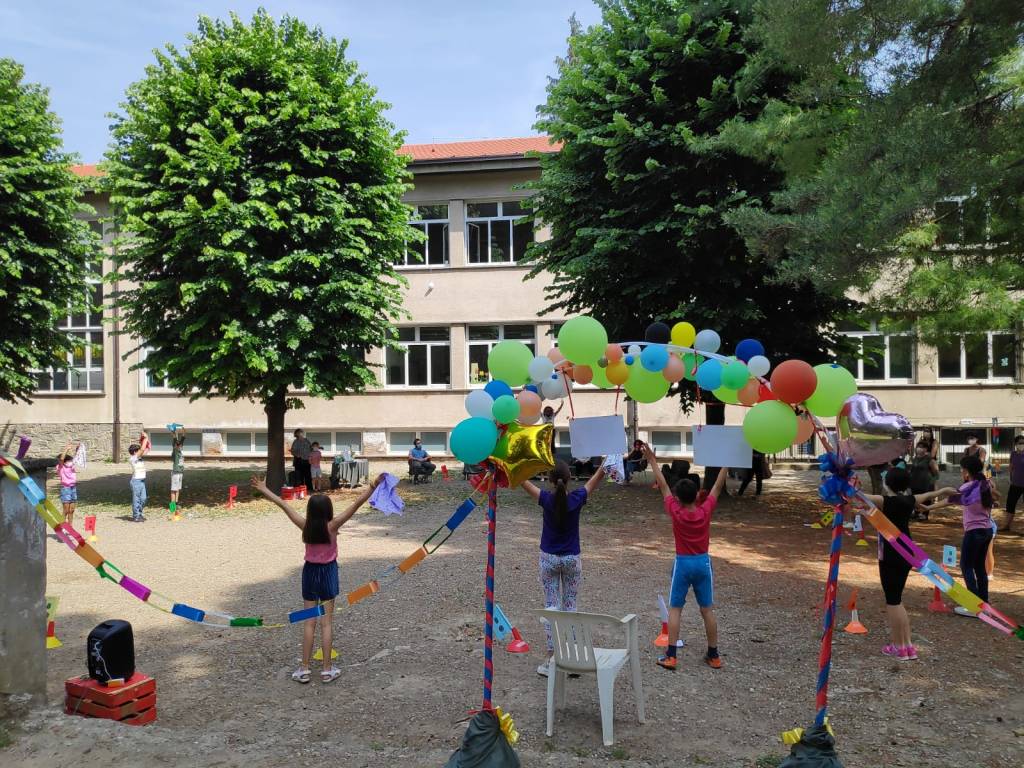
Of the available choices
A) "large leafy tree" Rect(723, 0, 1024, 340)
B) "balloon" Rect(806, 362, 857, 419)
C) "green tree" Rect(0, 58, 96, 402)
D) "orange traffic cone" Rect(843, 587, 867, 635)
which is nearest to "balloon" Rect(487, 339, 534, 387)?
"balloon" Rect(806, 362, 857, 419)

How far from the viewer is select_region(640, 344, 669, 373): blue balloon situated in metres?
6.05

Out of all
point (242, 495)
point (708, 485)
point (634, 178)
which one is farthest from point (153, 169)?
point (708, 485)

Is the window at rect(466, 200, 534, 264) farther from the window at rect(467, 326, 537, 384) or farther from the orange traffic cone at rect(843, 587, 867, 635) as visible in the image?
the orange traffic cone at rect(843, 587, 867, 635)

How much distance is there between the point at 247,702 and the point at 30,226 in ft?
59.2

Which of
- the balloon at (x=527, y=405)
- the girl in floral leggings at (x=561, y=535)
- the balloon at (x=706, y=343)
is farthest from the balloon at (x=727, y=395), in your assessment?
the balloon at (x=527, y=405)

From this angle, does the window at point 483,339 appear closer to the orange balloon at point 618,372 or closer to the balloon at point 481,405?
the orange balloon at point 618,372

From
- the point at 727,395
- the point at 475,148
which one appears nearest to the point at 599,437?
the point at 727,395

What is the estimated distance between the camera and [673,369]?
6199 millimetres

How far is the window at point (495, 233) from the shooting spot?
26.2m

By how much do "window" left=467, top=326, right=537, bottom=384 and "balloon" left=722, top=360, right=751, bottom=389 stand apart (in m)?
20.1

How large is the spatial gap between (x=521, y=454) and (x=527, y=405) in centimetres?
44

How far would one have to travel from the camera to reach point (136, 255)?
17.3m

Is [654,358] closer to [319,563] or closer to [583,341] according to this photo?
[583,341]

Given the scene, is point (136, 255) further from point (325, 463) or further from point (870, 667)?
point (870, 667)
